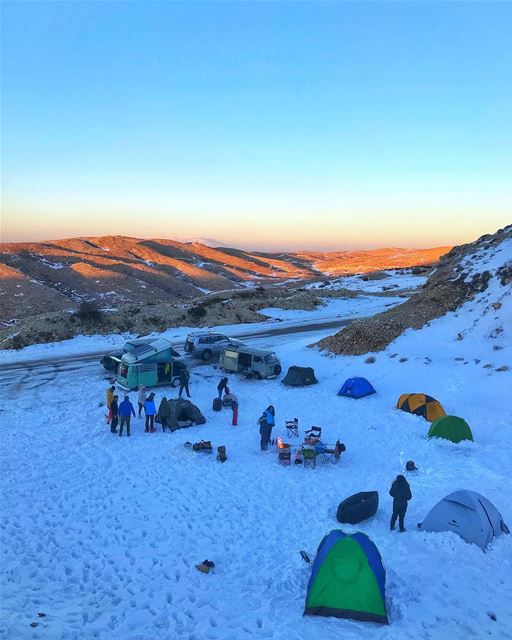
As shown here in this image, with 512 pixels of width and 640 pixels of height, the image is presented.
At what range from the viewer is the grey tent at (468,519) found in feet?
35.0

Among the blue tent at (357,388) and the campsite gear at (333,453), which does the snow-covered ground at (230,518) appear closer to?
the campsite gear at (333,453)

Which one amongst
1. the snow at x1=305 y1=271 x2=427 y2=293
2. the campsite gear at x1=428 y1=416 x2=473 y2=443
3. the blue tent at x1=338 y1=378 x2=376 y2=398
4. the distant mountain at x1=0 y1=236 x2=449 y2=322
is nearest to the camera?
the campsite gear at x1=428 y1=416 x2=473 y2=443

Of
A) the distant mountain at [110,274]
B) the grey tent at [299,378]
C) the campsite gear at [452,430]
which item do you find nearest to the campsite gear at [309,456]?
the campsite gear at [452,430]

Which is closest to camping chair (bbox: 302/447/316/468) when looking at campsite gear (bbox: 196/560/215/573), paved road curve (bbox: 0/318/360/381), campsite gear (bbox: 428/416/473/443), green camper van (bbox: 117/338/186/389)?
campsite gear (bbox: 428/416/473/443)

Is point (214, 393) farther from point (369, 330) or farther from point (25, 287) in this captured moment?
point (25, 287)

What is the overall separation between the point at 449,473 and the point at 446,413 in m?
6.10

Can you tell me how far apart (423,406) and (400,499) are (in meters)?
9.36

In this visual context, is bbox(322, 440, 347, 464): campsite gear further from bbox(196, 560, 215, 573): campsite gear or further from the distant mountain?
the distant mountain

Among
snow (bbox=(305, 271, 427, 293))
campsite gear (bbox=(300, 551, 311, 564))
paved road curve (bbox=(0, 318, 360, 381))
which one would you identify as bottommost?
paved road curve (bbox=(0, 318, 360, 381))

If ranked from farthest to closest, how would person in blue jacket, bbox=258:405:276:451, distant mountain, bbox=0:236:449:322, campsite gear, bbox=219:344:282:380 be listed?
distant mountain, bbox=0:236:449:322
campsite gear, bbox=219:344:282:380
person in blue jacket, bbox=258:405:276:451

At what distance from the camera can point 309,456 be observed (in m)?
15.4

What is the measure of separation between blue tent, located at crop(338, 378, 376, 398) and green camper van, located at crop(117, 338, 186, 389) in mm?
8236

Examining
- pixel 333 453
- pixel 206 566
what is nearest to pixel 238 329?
pixel 333 453

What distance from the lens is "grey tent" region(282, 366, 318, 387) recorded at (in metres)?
25.3
